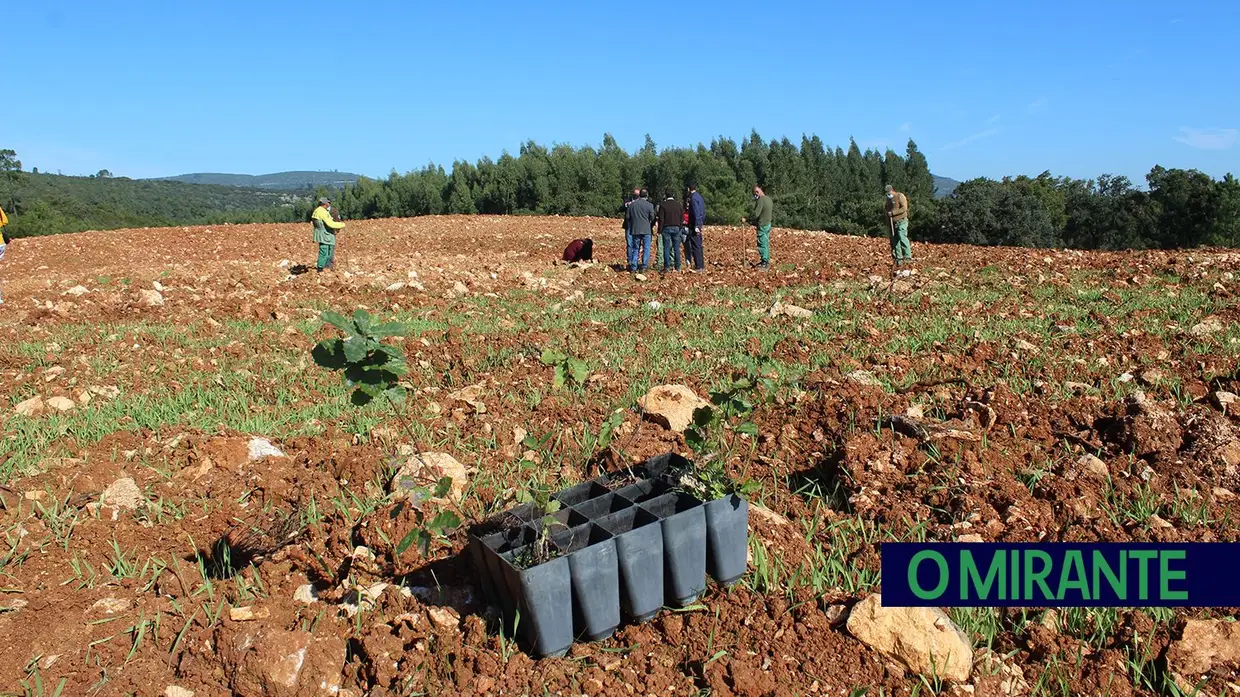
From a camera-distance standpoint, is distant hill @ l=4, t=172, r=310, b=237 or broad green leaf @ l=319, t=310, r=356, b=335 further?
distant hill @ l=4, t=172, r=310, b=237

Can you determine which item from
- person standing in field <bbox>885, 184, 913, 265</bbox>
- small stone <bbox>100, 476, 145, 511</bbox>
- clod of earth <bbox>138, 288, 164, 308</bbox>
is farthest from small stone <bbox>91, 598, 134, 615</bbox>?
person standing in field <bbox>885, 184, 913, 265</bbox>

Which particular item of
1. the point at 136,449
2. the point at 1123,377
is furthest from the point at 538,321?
the point at 1123,377

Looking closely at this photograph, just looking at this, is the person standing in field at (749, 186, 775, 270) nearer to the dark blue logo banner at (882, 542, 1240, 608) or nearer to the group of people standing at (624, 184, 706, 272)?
the group of people standing at (624, 184, 706, 272)

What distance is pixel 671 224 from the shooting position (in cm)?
1293

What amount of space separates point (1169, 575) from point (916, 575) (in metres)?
0.96

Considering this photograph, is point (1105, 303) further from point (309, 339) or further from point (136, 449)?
point (136, 449)

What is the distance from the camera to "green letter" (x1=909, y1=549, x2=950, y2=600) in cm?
300

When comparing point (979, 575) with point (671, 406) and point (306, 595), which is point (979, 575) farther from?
point (306, 595)

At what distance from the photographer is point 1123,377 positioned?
543 centimetres

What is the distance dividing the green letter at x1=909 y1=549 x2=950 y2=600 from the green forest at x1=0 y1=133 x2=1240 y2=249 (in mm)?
35877

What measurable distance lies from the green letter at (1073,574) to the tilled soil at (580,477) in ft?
0.53

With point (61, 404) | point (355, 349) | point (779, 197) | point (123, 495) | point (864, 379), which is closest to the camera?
point (355, 349)

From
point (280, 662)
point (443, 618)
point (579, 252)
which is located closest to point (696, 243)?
point (579, 252)

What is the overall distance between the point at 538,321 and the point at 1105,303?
601cm
